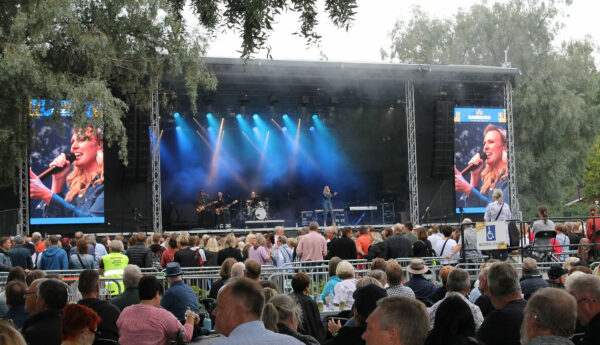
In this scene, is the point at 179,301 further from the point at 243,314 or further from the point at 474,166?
the point at 474,166

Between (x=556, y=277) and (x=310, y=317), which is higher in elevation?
(x=556, y=277)

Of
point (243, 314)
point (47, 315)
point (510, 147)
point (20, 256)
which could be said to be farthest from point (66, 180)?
point (243, 314)

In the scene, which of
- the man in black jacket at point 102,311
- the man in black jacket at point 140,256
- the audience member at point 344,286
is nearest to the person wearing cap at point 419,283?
the audience member at point 344,286

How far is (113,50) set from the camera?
15789 mm

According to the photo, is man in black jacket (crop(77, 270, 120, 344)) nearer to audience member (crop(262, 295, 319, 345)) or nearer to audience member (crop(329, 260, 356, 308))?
audience member (crop(262, 295, 319, 345))

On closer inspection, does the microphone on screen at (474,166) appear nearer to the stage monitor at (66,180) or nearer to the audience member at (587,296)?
the stage monitor at (66,180)

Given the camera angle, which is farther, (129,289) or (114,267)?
(114,267)

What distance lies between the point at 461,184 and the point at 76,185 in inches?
440

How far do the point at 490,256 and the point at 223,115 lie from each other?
13237 mm

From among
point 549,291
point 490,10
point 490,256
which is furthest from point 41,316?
point 490,10

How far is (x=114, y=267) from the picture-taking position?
381 inches

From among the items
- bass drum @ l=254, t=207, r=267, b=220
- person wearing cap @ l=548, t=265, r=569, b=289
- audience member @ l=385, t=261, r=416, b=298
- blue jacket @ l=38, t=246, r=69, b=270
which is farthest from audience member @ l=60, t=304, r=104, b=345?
bass drum @ l=254, t=207, r=267, b=220

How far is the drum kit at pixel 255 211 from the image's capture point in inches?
910

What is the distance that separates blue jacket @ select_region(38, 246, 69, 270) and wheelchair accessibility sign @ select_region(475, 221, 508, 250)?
5.92 metres
